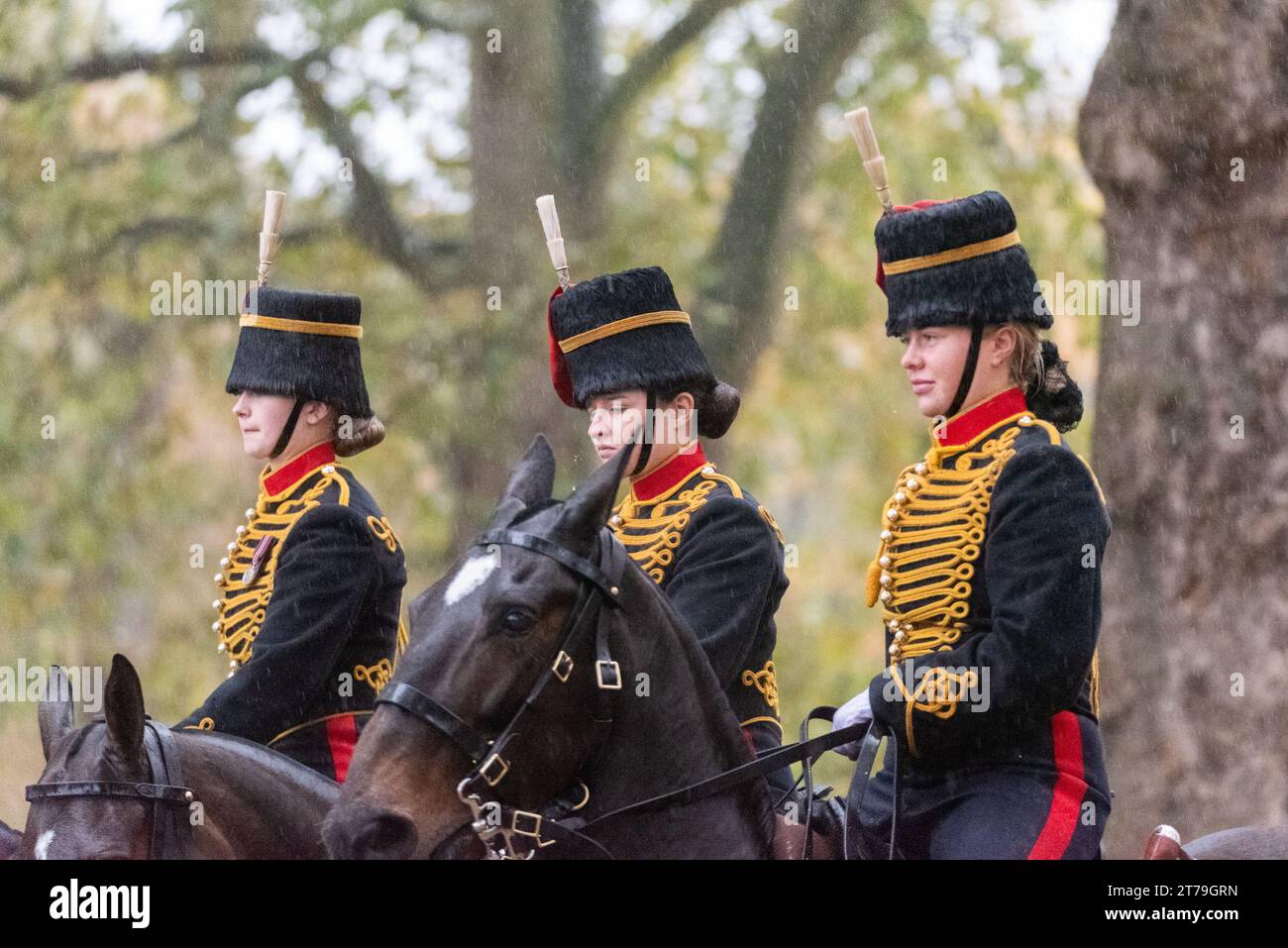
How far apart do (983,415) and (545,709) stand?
1.25m

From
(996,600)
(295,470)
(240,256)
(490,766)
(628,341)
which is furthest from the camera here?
(240,256)

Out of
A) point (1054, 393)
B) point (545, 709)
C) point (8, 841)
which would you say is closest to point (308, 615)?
point (8, 841)

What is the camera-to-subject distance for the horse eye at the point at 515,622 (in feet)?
11.1

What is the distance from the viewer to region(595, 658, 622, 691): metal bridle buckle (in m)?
3.47

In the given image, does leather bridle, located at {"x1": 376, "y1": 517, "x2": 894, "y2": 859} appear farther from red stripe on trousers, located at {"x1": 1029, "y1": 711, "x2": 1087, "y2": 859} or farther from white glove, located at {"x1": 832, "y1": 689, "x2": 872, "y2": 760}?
red stripe on trousers, located at {"x1": 1029, "y1": 711, "x2": 1087, "y2": 859}

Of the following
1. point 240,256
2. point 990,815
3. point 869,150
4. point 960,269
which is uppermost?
point 240,256

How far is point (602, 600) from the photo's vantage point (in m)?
3.52

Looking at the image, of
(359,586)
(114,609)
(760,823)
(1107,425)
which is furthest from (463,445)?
(760,823)

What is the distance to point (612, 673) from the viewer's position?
3488 millimetres

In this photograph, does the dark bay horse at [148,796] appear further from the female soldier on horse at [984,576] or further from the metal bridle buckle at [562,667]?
the female soldier on horse at [984,576]

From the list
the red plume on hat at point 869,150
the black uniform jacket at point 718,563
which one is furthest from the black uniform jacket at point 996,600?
the red plume on hat at point 869,150

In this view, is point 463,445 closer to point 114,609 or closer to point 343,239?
point 343,239

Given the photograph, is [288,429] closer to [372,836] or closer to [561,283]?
[561,283]
